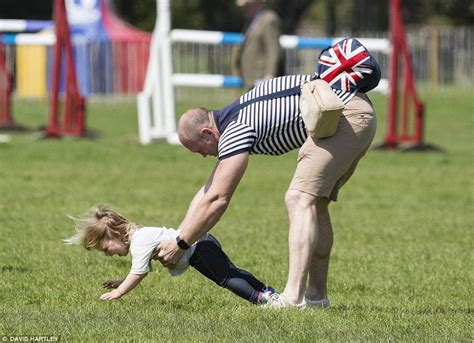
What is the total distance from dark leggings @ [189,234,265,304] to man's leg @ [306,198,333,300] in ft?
1.17

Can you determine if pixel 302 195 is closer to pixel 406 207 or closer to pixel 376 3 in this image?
pixel 406 207

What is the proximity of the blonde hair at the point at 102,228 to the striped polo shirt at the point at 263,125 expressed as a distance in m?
0.72

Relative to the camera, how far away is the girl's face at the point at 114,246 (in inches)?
263

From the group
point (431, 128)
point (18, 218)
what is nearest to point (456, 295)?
point (18, 218)

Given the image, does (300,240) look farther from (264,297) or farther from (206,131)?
(206,131)

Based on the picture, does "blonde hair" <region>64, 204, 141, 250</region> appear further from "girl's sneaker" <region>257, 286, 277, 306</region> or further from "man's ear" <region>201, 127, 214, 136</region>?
"girl's sneaker" <region>257, 286, 277, 306</region>

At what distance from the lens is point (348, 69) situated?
22.2 ft

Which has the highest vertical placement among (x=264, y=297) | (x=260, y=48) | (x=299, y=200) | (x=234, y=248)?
(x=260, y=48)

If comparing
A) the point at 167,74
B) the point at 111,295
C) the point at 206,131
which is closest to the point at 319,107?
the point at 206,131

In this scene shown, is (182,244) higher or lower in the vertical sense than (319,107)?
lower

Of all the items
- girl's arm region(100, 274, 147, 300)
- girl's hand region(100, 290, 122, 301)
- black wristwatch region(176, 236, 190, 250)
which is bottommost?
girl's hand region(100, 290, 122, 301)

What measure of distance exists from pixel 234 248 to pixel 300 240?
2871 millimetres

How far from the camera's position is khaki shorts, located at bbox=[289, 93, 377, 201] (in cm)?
664

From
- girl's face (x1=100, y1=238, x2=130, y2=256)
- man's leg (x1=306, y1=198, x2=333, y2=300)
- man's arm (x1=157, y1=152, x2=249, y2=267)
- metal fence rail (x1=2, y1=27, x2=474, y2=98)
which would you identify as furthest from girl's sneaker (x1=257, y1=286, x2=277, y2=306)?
metal fence rail (x1=2, y1=27, x2=474, y2=98)
